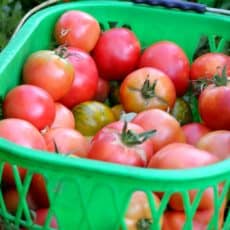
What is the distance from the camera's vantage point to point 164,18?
4.96ft

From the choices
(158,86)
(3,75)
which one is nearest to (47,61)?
(3,75)

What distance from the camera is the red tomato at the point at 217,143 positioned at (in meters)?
1.09

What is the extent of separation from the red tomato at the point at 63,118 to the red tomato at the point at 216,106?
0.24 m

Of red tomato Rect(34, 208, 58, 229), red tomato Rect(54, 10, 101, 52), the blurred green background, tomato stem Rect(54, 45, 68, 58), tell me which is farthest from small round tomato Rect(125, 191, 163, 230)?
the blurred green background

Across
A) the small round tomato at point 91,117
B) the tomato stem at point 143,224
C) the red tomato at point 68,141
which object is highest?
the red tomato at point 68,141

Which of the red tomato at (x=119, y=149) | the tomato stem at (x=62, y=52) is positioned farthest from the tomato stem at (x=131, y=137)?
the tomato stem at (x=62, y=52)

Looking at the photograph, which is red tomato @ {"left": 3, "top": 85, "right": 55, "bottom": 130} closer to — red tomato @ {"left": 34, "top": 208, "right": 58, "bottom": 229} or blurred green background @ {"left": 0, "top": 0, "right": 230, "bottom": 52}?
red tomato @ {"left": 34, "top": 208, "right": 58, "bottom": 229}

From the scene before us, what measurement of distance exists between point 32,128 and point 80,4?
0.51 meters

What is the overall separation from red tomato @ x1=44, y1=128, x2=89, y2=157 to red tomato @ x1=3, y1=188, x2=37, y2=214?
0.10m

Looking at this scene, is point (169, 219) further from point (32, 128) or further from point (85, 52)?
point (85, 52)

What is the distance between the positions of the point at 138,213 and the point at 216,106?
0.33 meters

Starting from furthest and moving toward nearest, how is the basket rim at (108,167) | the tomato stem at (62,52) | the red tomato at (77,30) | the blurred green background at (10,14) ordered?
1. the blurred green background at (10,14)
2. the red tomato at (77,30)
3. the tomato stem at (62,52)
4. the basket rim at (108,167)

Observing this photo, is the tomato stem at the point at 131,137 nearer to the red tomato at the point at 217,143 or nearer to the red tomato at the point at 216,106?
the red tomato at the point at 217,143

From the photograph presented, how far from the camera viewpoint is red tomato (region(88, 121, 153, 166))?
1010mm
